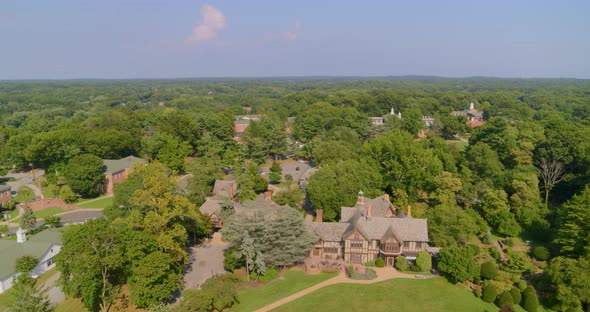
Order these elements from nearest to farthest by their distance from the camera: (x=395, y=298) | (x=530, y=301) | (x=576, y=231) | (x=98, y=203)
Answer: (x=530, y=301) → (x=395, y=298) → (x=576, y=231) → (x=98, y=203)

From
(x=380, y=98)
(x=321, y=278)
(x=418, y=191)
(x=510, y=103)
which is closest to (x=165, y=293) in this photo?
(x=321, y=278)

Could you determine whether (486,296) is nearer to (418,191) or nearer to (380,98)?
(418,191)

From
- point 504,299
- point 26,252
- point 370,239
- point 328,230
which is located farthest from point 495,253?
point 26,252

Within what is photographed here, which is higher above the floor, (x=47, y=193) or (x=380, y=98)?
(x=380, y=98)

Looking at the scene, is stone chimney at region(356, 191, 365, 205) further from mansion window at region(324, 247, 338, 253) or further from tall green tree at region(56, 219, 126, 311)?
tall green tree at region(56, 219, 126, 311)

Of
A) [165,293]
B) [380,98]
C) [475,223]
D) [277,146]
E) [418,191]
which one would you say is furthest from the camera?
[380,98]

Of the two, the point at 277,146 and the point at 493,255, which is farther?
the point at 277,146

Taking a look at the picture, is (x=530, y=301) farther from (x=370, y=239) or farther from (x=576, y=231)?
(x=370, y=239)
